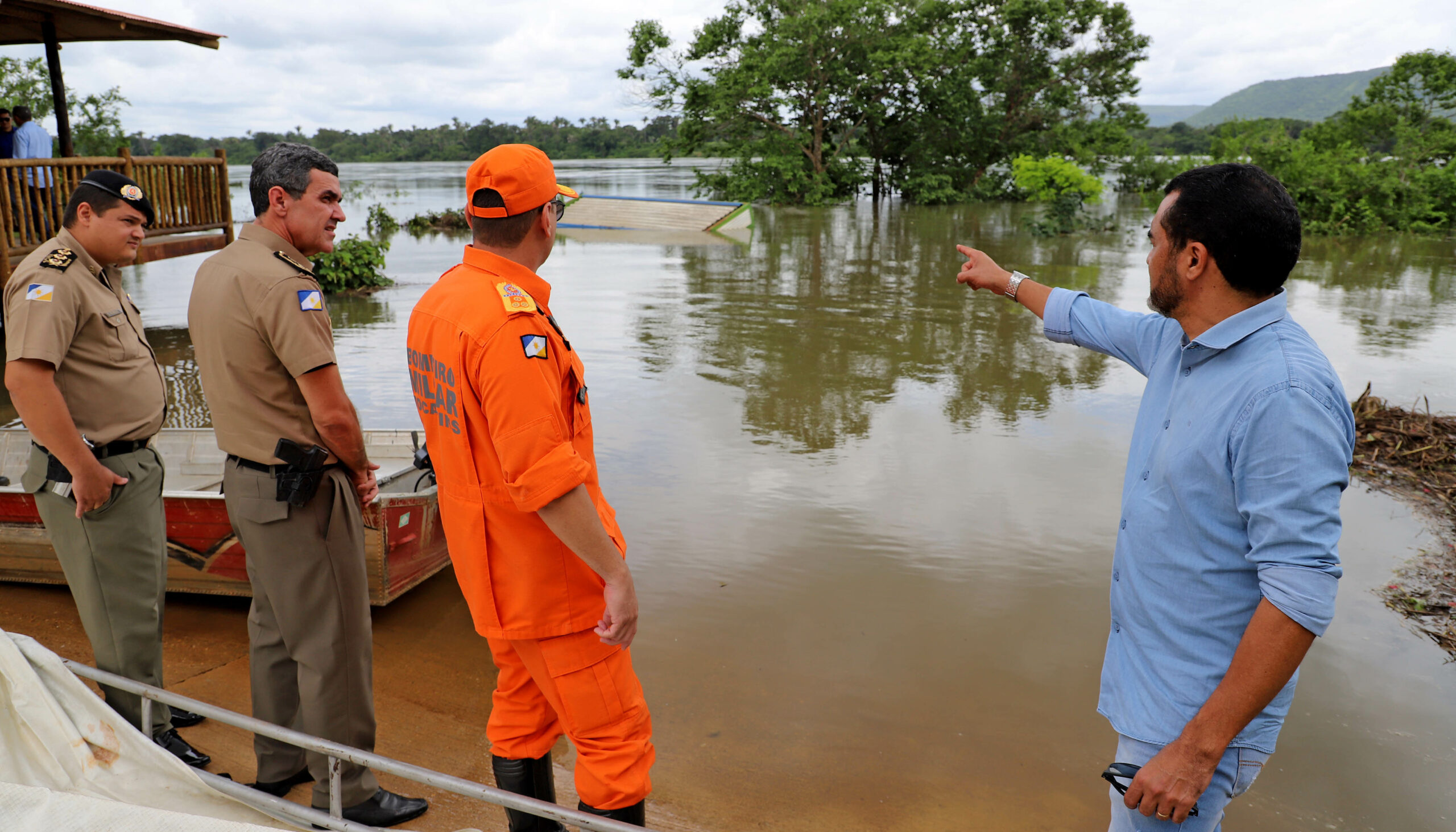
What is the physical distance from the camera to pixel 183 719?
3.36 meters

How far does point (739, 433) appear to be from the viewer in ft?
24.1

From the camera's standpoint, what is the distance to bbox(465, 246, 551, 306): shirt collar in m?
2.07

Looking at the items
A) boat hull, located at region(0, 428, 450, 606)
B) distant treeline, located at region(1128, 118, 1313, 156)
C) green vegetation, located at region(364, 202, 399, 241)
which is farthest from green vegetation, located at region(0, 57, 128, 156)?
distant treeline, located at region(1128, 118, 1313, 156)

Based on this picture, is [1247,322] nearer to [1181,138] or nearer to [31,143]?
[31,143]

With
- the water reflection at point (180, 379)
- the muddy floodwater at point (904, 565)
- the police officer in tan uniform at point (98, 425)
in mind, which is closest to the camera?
the police officer in tan uniform at point (98, 425)

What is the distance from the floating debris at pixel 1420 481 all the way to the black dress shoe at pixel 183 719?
551cm

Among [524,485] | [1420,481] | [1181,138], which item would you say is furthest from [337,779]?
[1181,138]

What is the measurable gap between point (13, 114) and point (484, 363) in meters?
10.6

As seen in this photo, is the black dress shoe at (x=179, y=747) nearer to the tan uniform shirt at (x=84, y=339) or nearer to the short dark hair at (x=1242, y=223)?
the tan uniform shirt at (x=84, y=339)

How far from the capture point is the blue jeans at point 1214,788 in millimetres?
1692

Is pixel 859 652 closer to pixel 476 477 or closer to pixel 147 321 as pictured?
pixel 476 477

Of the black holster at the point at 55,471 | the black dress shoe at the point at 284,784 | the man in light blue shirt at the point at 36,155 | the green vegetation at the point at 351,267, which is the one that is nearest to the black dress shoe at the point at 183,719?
the black dress shoe at the point at 284,784

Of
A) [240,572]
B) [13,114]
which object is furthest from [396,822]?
[13,114]

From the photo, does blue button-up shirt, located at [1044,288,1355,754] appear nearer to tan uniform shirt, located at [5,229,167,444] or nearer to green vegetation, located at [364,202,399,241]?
tan uniform shirt, located at [5,229,167,444]
